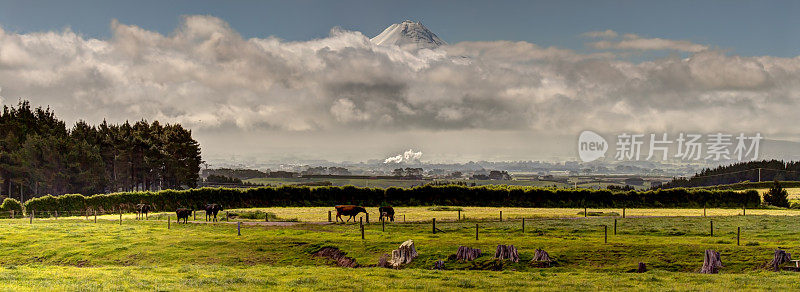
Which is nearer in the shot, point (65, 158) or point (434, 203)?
point (434, 203)

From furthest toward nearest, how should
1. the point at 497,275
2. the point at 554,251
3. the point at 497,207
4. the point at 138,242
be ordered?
the point at 497,207, the point at 138,242, the point at 554,251, the point at 497,275

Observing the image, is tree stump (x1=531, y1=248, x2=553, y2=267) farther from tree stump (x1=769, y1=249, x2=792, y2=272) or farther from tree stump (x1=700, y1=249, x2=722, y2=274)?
tree stump (x1=769, y1=249, x2=792, y2=272)

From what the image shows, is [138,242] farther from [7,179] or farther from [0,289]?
[7,179]

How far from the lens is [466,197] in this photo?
119 metres

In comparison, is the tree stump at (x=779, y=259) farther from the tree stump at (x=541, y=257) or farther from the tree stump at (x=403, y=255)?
the tree stump at (x=403, y=255)

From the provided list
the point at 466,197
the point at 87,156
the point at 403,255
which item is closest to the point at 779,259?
the point at 403,255

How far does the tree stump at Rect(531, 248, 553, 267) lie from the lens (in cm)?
4172

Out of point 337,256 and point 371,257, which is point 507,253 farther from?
point 337,256

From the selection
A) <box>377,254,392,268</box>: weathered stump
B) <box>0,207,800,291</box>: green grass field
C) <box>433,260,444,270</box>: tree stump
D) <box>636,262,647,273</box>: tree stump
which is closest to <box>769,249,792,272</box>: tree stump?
<box>0,207,800,291</box>: green grass field

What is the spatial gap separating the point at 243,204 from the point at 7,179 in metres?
64.9

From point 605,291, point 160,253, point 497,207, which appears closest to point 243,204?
point 497,207

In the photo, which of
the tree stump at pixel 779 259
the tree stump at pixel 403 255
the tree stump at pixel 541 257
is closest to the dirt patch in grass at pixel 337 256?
the tree stump at pixel 403 255

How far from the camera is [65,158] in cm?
14462

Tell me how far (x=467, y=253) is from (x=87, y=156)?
12685cm
